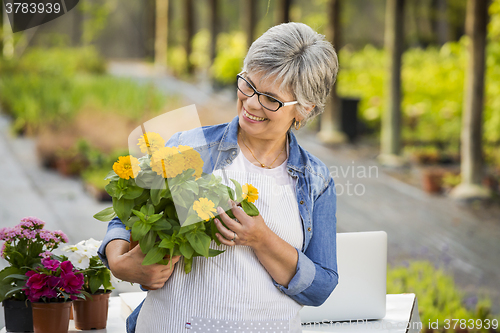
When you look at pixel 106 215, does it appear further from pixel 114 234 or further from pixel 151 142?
pixel 151 142

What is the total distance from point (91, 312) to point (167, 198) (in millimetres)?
797

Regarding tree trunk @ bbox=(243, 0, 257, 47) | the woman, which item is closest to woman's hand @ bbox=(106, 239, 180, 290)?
the woman

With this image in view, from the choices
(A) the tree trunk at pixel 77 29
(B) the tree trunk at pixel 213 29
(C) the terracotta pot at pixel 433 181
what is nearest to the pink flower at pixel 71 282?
(C) the terracotta pot at pixel 433 181

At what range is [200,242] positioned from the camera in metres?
0.85

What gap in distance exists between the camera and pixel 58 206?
4.27 meters

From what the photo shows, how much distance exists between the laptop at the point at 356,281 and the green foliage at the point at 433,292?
2.95ft

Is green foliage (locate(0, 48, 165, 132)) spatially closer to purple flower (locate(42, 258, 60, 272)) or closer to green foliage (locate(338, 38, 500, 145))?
green foliage (locate(338, 38, 500, 145))

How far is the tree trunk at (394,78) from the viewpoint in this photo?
16.5ft

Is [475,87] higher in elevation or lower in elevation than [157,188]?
lower

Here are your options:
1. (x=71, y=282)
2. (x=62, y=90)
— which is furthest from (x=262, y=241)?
(x=62, y=90)

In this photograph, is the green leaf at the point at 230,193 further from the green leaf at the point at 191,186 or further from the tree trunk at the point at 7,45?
the tree trunk at the point at 7,45

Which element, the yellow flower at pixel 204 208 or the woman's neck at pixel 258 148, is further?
the woman's neck at pixel 258 148

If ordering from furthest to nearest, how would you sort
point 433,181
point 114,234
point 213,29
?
point 213,29 < point 433,181 < point 114,234

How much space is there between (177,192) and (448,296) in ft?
7.98
